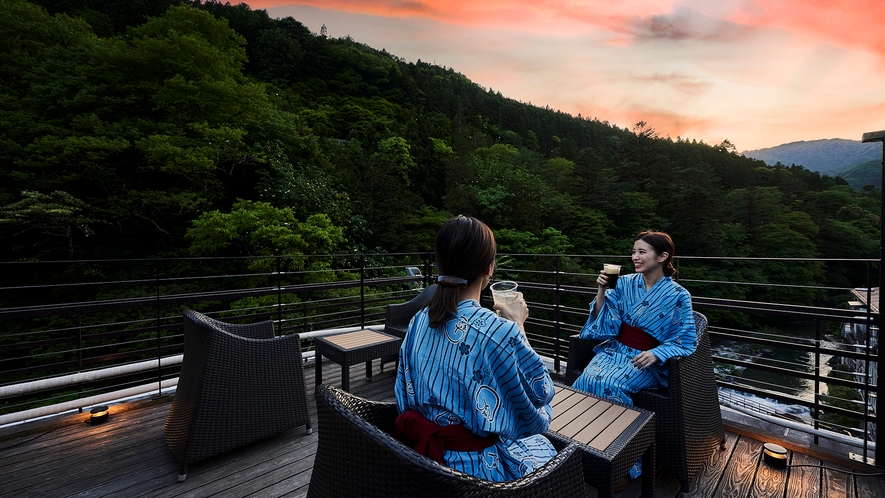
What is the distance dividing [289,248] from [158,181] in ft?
13.0

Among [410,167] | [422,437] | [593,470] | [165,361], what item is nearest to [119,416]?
[165,361]

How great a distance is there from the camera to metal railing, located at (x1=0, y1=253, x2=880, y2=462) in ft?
7.78

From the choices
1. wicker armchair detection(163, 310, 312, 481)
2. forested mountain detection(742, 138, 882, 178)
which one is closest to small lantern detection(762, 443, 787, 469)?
wicker armchair detection(163, 310, 312, 481)

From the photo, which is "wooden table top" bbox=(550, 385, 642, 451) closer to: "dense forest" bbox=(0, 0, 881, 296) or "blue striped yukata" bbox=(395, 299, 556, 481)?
"blue striped yukata" bbox=(395, 299, 556, 481)

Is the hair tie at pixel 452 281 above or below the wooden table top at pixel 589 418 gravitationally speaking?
above

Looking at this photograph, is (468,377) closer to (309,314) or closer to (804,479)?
(804,479)

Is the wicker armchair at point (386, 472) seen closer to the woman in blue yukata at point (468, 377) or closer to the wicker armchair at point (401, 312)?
the woman in blue yukata at point (468, 377)

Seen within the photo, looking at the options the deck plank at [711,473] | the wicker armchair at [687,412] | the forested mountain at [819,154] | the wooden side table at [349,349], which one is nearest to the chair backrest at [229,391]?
the wooden side table at [349,349]

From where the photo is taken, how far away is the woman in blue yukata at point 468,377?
3.01ft

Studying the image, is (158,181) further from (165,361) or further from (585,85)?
(585,85)

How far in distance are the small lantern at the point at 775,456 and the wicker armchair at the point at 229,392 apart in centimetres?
245

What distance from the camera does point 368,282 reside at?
13.4 ft

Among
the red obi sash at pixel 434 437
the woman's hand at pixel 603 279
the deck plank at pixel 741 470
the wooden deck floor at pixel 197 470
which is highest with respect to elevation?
the woman's hand at pixel 603 279

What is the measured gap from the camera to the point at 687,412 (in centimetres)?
172
